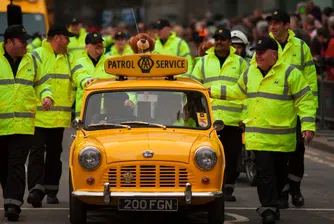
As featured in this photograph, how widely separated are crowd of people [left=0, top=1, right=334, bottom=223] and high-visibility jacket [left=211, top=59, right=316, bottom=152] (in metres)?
0.01

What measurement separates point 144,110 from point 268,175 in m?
1.50

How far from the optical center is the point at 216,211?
1383cm

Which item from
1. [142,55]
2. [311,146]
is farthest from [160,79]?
[311,146]

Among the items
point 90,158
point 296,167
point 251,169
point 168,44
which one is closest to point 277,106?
point 296,167

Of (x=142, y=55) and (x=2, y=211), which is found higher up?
(x=142, y=55)

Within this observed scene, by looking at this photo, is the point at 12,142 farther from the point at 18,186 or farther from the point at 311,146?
the point at 311,146

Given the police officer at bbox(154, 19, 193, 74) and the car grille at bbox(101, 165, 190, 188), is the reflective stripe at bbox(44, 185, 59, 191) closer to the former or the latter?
the car grille at bbox(101, 165, 190, 188)

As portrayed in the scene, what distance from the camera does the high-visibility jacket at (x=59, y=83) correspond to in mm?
16156

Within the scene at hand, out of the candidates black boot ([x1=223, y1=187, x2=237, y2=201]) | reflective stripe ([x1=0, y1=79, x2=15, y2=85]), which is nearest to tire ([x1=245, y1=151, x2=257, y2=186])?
black boot ([x1=223, y1=187, x2=237, y2=201])

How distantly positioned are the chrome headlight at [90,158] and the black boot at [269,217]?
197cm

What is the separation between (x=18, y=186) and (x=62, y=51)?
228 centimetres

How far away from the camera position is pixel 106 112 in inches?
576

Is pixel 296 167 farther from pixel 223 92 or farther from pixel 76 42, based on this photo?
pixel 76 42

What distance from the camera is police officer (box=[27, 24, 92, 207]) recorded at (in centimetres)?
1605
